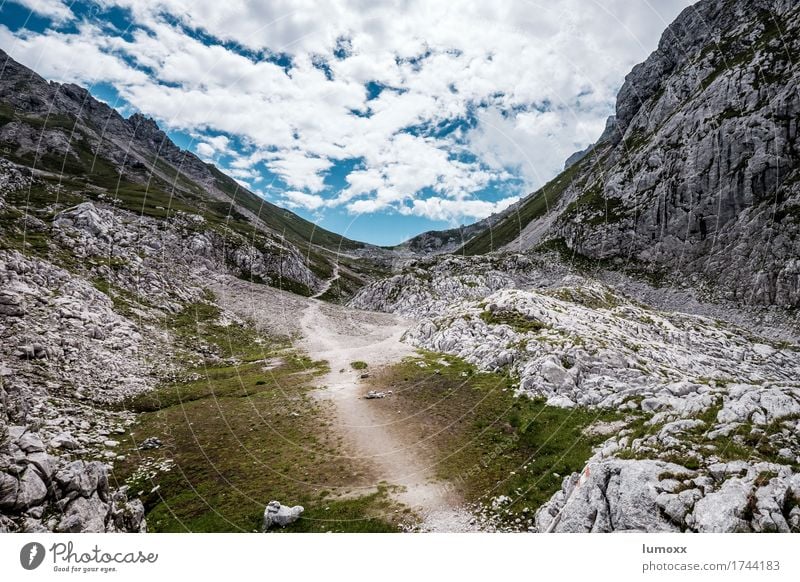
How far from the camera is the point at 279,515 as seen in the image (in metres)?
18.1

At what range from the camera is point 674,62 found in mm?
149250

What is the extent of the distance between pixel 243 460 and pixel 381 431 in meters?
9.64

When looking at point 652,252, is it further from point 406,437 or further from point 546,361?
point 406,437

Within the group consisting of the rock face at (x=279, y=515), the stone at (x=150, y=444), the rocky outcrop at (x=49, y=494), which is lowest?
the stone at (x=150, y=444)

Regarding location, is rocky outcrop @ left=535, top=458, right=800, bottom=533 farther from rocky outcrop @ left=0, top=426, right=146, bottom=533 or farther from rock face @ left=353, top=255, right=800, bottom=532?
rocky outcrop @ left=0, top=426, right=146, bottom=533

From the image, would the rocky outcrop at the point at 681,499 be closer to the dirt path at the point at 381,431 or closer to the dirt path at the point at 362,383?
the dirt path at the point at 381,431

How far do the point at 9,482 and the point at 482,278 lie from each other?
10081 cm

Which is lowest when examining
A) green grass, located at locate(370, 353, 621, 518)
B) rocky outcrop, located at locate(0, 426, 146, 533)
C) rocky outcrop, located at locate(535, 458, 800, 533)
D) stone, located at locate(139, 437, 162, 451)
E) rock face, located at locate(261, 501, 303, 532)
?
stone, located at locate(139, 437, 162, 451)

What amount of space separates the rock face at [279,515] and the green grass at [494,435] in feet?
27.0

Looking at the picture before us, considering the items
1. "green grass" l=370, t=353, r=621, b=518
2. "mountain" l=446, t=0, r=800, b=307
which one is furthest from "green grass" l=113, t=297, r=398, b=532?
"mountain" l=446, t=0, r=800, b=307

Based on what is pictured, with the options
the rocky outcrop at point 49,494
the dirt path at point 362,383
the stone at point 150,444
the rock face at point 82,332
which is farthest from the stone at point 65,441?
the dirt path at point 362,383

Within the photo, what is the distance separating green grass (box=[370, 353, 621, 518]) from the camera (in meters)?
20.7

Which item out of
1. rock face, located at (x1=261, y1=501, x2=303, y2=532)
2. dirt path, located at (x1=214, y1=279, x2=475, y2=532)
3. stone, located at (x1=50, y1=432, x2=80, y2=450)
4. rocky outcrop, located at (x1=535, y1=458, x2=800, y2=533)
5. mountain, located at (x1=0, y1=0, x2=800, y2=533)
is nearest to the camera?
rocky outcrop, located at (x1=535, y1=458, x2=800, y2=533)

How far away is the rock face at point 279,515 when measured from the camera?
1809 centimetres
